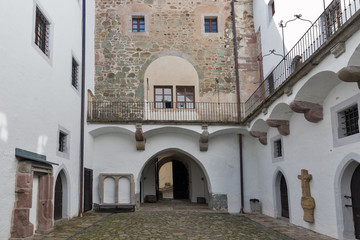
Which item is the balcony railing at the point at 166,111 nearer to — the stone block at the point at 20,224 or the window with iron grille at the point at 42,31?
the window with iron grille at the point at 42,31

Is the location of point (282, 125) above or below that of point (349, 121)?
above

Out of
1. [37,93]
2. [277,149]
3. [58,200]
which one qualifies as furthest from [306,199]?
[37,93]

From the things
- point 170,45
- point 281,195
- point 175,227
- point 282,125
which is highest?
point 170,45

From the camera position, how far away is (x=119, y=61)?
14.8 m

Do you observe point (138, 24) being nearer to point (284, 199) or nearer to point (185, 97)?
point (185, 97)

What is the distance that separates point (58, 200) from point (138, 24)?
26.6 ft

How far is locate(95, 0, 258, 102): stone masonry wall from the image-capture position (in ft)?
48.2

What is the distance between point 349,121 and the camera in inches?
305

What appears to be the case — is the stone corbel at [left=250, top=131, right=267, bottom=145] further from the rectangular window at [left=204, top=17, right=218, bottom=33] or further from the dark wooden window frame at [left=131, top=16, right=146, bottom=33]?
the dark wooden window frame at [left=131, top=16, right=146, bottom=33]

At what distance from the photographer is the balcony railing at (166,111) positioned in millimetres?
14155

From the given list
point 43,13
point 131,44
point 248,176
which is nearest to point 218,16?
point 131,44

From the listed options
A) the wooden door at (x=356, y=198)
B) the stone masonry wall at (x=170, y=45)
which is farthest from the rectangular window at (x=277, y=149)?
the wooden door at (x=356, y=198)

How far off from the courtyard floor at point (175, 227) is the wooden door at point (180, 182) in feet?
26.9

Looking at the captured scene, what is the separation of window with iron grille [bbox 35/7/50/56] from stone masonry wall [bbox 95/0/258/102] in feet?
17.1
